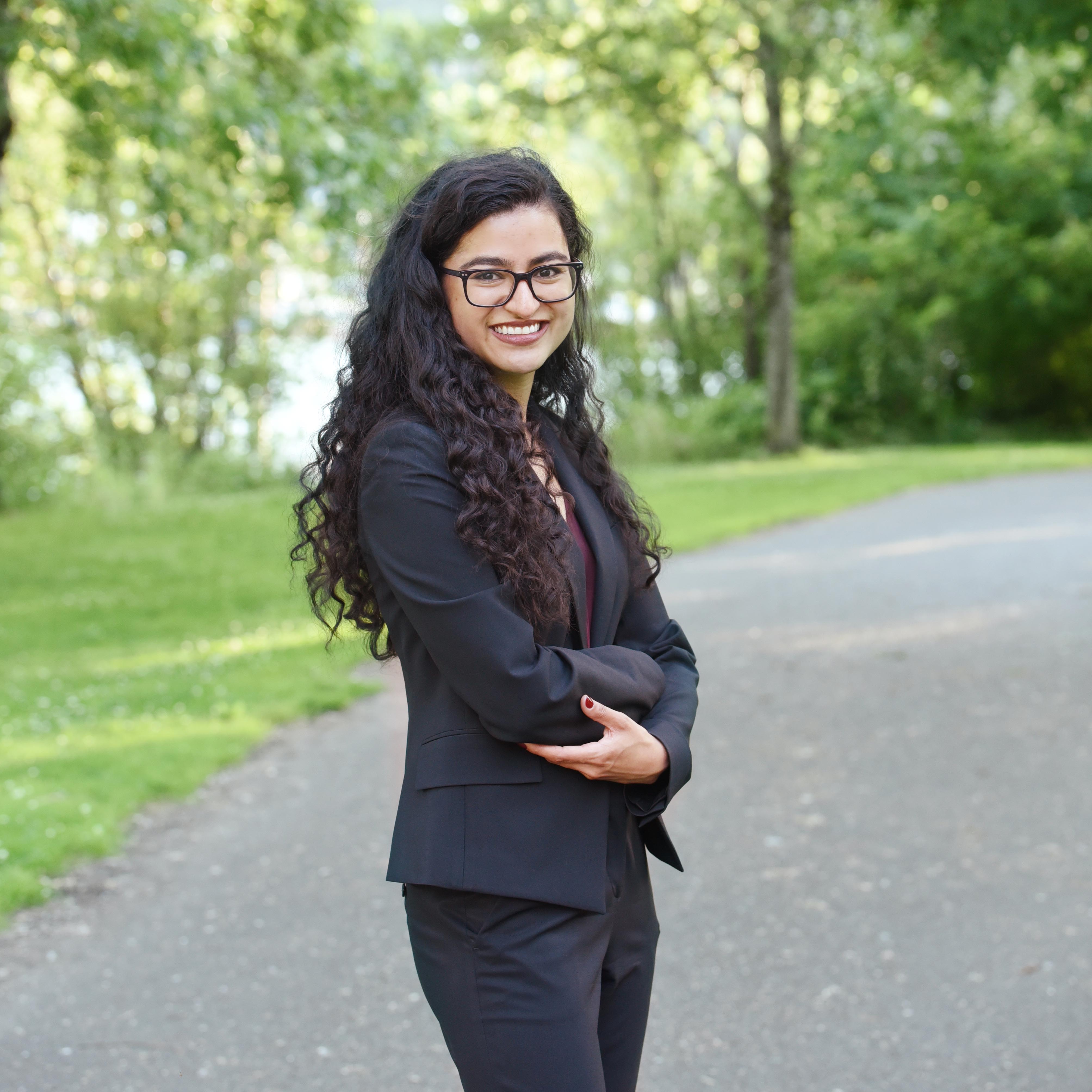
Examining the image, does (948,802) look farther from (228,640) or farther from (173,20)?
(173,20)

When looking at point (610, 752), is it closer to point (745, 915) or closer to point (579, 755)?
point (579, 755)

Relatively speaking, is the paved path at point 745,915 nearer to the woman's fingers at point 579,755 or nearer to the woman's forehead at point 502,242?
the woman's fingers at point 579,755

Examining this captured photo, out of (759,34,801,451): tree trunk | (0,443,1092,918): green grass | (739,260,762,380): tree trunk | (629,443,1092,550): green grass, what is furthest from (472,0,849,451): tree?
(739,260,762,380): tree trunk

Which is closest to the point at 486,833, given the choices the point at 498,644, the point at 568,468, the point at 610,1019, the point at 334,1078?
the point at 498,644

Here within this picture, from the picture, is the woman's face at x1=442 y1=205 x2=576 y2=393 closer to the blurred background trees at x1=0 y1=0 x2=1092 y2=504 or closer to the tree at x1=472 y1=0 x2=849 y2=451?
the blurred background trees at x1=0 y1=0 x2=1092 y2=504

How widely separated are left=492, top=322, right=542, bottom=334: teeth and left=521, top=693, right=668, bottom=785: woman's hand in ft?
1.99

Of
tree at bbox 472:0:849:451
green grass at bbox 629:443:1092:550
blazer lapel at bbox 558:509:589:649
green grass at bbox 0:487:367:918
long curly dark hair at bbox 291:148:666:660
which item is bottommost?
green grass at bbox 629:443:1092:550

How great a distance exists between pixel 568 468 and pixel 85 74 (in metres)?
10.4

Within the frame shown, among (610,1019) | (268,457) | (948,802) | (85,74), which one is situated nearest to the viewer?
(610,1019)

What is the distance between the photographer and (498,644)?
69.1 inches

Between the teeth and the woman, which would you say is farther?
the teeth

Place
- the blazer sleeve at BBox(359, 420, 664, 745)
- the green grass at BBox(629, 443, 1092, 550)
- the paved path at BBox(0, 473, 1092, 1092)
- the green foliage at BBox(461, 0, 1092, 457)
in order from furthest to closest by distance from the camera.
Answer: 1. the green foliage at BBox(461, 0, 1092, 457)
2. the green grass at BBox(629, 443, 1092, 550)
3. the paved path at BBox(0, 473, 1092, 1092)
4. the blazer sleeve at BBox(359, 420, 664, 745)

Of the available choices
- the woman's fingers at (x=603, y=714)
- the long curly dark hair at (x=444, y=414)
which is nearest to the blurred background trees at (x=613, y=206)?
the long curly dark hair at (x=444, y=414)

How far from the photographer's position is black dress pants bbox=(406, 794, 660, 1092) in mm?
1802
